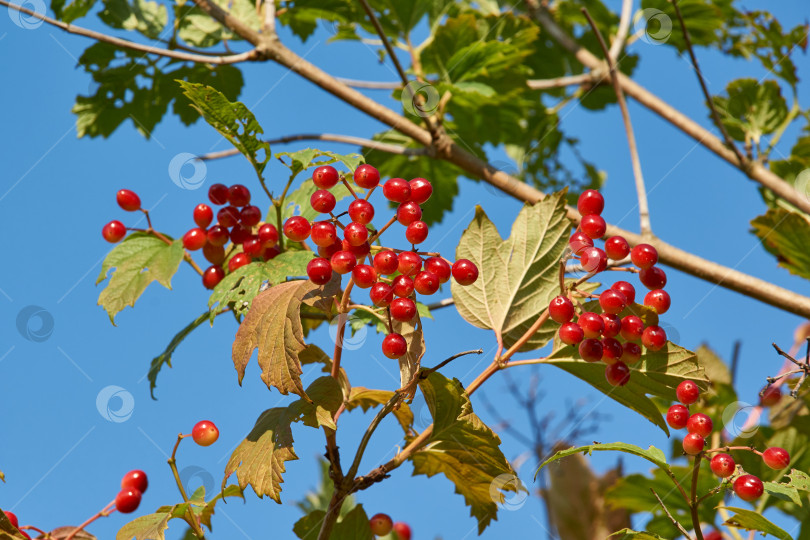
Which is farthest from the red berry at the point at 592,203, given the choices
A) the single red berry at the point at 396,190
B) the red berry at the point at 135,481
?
the red berry at the point at 135,481

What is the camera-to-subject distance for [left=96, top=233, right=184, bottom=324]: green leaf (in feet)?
5.79

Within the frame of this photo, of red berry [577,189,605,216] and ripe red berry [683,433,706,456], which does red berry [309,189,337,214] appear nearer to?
red berry [577,189,605,216]

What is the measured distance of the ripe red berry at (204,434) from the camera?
4.98ft

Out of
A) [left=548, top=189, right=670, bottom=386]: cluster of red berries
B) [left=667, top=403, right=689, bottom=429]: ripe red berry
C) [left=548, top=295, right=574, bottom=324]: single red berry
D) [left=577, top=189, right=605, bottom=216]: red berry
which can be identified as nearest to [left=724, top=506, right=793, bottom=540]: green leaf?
[left=667, top=403, right=689, bottom=429]: ripe red berry

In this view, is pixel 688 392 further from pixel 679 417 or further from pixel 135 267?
pixel 135 267

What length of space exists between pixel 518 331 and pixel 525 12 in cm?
251

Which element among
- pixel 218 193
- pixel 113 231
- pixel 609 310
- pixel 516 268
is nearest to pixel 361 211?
pixel 516 268

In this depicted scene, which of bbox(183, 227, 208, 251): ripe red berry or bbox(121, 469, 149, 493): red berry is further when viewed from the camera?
bbox(183, 227, 208, 251): ripe red berry

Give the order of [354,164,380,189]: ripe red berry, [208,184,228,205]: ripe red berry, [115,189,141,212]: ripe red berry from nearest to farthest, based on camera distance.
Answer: [354,164,380,189]: ripe red berry → [208,184,228,205]: ripe red berry → [115,189,141,212]: ripe red berry

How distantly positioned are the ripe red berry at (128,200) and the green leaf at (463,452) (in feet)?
3.33

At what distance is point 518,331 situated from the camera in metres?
1.52

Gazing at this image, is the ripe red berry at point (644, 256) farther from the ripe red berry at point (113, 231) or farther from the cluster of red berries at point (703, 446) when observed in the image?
the ripe red berry at point (113, 231)

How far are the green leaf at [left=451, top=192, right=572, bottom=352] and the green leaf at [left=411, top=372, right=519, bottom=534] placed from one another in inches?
7.5

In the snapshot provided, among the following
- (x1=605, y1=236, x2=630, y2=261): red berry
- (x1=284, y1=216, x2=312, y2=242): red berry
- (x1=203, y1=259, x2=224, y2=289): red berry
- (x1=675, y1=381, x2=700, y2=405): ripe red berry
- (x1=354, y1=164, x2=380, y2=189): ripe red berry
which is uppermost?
(x1=605, y1=236, x2=630, y2=261): red berry
